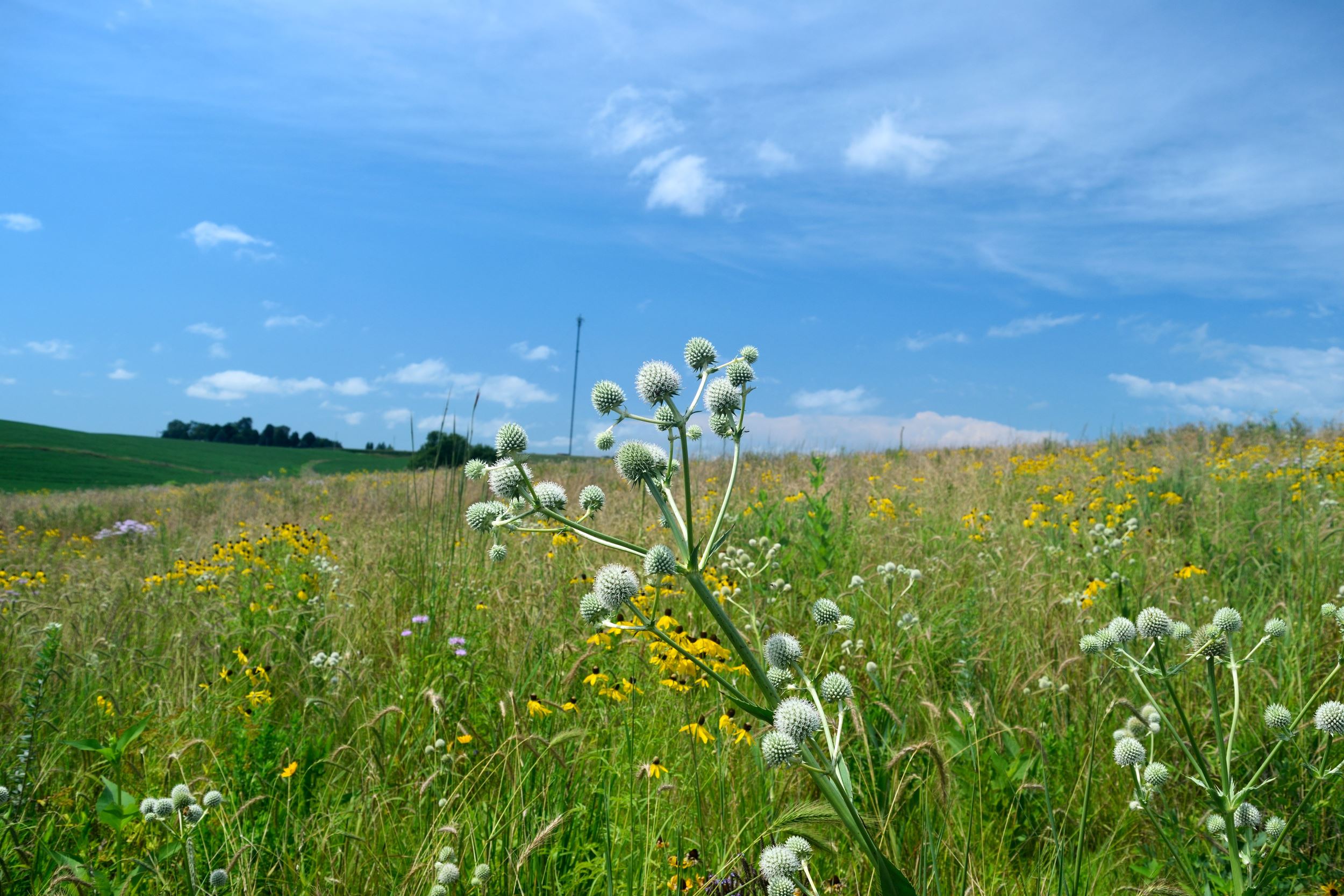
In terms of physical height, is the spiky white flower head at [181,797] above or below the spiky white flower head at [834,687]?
below

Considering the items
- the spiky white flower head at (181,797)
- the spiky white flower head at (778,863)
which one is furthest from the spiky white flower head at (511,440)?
the spiky white flower head at (181,797)

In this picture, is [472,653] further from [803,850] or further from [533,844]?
[803,850]

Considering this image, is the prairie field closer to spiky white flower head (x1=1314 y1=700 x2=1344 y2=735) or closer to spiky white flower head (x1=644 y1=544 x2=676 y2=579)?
spiky white flower head (x1=1314 y1=700 x2=1344 y2=735)

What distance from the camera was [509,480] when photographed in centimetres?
183

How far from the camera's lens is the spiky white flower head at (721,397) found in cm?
188

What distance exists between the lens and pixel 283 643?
Answer: 208 inches

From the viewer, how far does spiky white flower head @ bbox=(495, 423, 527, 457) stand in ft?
6.02

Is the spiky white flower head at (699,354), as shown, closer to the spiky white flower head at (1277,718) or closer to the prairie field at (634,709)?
the prairie field at (634,709)

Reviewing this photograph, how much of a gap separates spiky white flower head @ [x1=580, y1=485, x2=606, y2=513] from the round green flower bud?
65 centimetres

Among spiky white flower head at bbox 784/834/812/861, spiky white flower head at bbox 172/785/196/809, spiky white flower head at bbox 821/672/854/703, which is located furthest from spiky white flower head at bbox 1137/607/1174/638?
spiky white flower head at bbox 172/785/196/809

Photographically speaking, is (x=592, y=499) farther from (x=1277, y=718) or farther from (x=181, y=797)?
(x=1277, y=718)

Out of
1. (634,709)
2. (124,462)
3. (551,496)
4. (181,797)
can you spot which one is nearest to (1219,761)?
(551,496)

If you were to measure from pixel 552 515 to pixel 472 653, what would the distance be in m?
3.27

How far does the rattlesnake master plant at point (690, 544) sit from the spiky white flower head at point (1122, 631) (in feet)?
2.95
